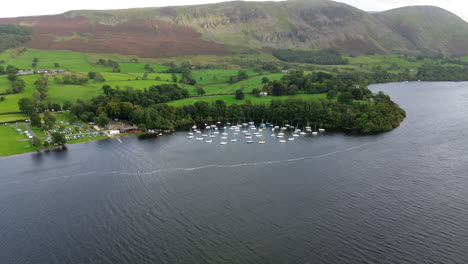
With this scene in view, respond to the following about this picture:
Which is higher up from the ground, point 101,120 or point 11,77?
point 11,77

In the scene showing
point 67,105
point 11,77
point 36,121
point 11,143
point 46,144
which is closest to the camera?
point 46,144

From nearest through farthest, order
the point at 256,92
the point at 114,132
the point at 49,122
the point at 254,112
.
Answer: the point at 49,122 < the point at 114,132 < the point at 254,112 < the point at 256,92

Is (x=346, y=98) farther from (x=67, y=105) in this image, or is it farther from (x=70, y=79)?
(x=70, y=79)

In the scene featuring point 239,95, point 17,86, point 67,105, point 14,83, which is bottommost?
point 67,105

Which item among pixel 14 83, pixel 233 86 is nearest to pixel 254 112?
pixel 233 86

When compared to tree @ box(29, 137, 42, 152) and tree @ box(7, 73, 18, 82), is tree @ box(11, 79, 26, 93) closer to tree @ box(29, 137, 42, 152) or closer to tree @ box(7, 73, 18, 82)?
tree @ box(7, 73, 18, 82)

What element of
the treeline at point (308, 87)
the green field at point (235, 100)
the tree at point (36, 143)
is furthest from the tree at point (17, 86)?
the treeline at point (308, 87)

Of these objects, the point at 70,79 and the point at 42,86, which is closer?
the point at 42,86

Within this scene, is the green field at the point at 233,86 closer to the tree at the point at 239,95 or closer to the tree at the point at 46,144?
the tree at the point at 239,95

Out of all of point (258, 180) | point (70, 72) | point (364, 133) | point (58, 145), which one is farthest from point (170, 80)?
point (258, 180)
